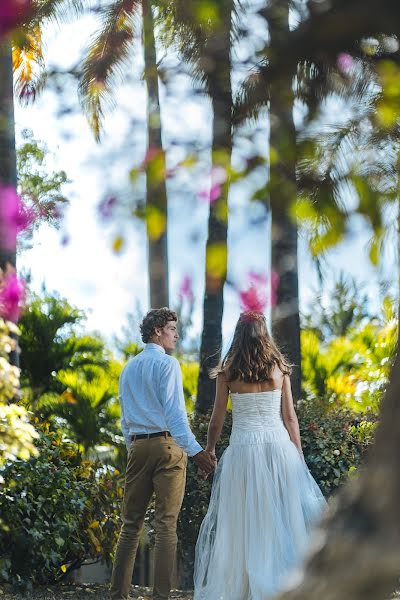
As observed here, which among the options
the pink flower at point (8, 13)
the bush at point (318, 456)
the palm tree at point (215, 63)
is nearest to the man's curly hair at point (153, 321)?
the bush at point (318, 456)

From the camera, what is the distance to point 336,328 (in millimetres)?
32906

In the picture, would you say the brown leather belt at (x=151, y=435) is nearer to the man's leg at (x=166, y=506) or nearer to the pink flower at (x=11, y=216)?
the man's leg at (x=166, y=506)

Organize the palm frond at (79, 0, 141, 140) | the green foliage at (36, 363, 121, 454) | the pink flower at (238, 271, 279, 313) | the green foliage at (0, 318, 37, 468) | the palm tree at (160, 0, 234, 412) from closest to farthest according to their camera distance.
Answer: the palm tree at (160, 0, 234, 412)
the pink flower at (238, 271, 279, 313)
the palm frond at (79, 0, 141, 140)
the green foliage at (0, 318, 37, 468)
the green foliage at (36, 363, 121, 454)

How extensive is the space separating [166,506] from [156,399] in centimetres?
71

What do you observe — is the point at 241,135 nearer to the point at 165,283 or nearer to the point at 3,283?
the point at 3,283

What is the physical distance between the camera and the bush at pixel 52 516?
7.95m

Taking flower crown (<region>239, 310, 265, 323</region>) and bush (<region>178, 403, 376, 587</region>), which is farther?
bush (<region>178, 403, 376, 587</region>)

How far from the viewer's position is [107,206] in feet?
10.6

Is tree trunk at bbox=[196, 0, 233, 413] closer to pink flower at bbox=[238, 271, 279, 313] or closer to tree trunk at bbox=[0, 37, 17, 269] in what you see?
pink flower at bbox=[238, 271, 279, 313]

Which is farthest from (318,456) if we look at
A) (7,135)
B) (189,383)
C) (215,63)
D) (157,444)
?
(189,383)

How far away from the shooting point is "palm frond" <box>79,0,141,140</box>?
5.42 metres

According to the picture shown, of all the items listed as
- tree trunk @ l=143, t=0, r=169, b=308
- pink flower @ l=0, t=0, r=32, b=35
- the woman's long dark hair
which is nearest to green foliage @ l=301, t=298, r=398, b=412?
the woman's long dark hair

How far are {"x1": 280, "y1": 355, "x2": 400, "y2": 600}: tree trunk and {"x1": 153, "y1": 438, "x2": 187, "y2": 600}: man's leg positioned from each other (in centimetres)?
495

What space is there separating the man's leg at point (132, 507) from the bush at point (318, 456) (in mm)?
1484
